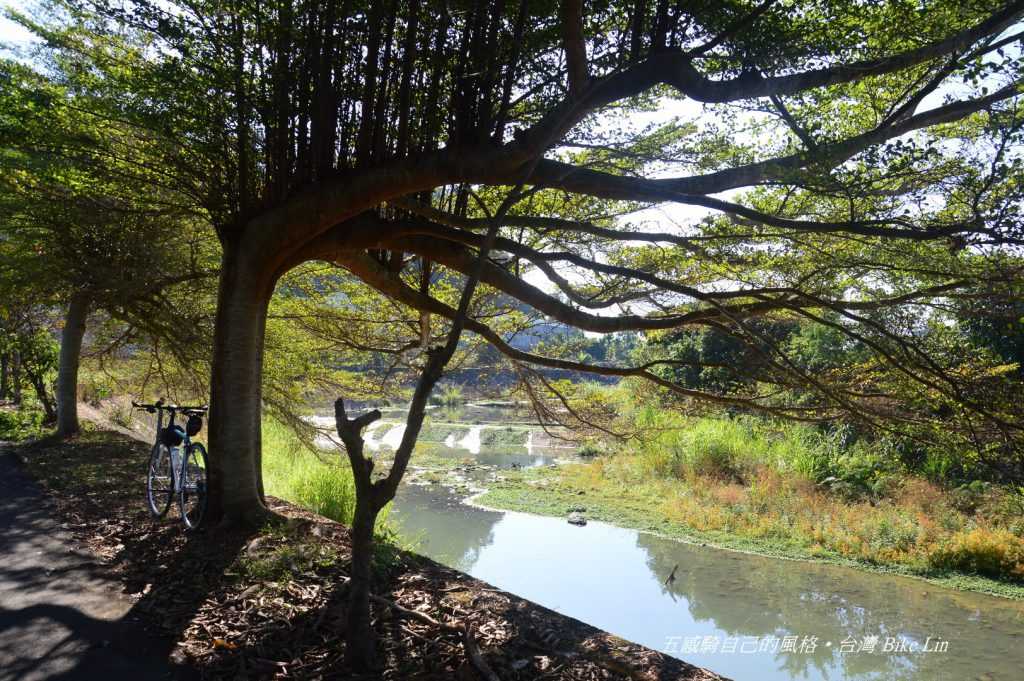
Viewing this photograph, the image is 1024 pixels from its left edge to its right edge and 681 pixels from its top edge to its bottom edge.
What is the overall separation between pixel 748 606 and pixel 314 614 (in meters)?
7.92

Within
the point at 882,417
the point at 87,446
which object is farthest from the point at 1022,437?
the point at 87,446

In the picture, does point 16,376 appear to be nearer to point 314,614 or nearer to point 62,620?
point 62,620

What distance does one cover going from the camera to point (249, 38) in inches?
209

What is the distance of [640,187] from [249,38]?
3.47 m

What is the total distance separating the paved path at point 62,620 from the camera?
3129mm

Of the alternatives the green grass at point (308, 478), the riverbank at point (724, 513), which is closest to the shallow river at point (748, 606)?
the riverbank at point (724, 513)

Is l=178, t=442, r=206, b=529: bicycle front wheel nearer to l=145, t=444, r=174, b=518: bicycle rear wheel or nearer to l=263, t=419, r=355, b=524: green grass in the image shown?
l=145, t=444, r=174, b=518: bicycle rear wheel

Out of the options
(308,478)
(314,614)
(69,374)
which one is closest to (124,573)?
(314,614)

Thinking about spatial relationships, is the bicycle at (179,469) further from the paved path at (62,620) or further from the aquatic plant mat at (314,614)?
the paved path at (62,620)

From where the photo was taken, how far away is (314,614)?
3750 mm

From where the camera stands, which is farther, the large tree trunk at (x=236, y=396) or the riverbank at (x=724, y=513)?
the riverbank at (x=724, y=513)

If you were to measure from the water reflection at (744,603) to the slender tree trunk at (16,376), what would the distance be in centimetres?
942

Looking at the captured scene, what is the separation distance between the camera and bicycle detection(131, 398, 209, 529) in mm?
5258

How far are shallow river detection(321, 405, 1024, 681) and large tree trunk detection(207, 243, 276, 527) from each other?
403 centimetres
